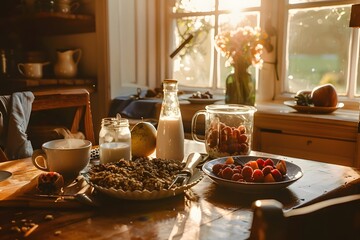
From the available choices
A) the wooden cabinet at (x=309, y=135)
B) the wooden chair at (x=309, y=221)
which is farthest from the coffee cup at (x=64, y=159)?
the wooden cabinet at (x=309, y=135)

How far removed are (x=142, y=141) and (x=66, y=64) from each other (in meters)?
1.78

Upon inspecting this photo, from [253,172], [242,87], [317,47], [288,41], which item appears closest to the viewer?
[253,172]

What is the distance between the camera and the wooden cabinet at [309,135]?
1.85 m

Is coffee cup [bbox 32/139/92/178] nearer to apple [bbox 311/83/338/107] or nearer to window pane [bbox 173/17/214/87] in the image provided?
apple [bbox 311/83/338/107]

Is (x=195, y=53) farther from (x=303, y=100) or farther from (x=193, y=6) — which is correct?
(x=303, y=100)

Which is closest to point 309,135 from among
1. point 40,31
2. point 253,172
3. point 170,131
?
point 170,131

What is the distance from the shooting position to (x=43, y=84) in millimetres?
2771

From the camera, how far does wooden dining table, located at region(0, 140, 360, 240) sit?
2.50 ft

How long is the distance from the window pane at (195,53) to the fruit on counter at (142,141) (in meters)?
1.66

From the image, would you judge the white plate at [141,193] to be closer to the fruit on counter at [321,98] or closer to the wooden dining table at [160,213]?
the wooden dining table at [160,213]

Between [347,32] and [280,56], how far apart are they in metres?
0.41

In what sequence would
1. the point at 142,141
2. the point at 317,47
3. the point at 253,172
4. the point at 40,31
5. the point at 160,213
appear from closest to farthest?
the point at 160,213 → the point at 253,172 → the point at 142,141 → the point at 317,47 → the point at 40,31

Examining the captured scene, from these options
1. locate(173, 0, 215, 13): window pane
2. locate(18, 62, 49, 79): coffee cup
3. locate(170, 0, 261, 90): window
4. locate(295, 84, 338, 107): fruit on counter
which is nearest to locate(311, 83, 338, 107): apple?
locate(295, 84, 338, 107): fruit on counter

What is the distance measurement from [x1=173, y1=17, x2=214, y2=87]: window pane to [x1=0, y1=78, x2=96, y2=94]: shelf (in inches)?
25.8
